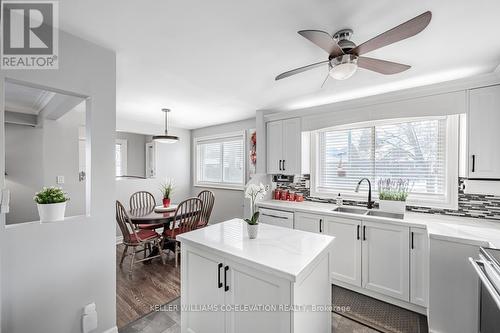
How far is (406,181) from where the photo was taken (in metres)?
2.77

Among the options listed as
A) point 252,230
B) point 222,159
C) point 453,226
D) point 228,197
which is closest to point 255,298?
point 252,230

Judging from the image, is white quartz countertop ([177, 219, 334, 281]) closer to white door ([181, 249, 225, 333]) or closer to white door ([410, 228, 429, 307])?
white door ([181, 249, 225, 333])

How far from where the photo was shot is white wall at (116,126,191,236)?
4141 mm

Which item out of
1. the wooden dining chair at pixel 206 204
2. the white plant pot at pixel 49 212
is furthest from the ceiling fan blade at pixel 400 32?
the wooden dining chair at pixel 206 204

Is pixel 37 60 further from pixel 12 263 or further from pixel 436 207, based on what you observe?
pixel 436 207

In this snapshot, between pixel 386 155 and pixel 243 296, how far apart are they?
104 inches

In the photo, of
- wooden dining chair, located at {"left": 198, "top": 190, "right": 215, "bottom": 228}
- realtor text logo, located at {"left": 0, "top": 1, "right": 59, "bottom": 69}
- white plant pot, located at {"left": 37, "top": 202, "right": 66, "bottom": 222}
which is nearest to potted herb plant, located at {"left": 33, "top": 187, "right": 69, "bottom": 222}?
white plant pot, located at {"left": 37, "top": 202, "right": 66, "bottom": 222}

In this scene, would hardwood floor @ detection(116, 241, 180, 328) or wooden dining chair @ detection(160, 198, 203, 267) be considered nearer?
hardwood floor @ detection(116, 241, 180, 328)

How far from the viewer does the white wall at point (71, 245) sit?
136 cm

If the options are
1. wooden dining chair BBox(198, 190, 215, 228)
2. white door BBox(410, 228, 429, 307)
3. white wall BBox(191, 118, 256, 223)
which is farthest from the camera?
white wall BBox(191, 118, 256, 223)

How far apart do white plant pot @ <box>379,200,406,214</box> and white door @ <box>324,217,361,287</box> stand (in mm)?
450

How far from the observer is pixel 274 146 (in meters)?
3.55

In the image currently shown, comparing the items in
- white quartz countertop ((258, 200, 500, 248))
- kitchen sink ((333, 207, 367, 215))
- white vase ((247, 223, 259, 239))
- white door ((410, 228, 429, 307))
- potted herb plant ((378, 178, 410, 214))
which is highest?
potted herb plant ((378, 178, 410, 214))

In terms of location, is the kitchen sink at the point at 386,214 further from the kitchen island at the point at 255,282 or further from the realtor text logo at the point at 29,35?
the realtor text logo at the point at 29,35
